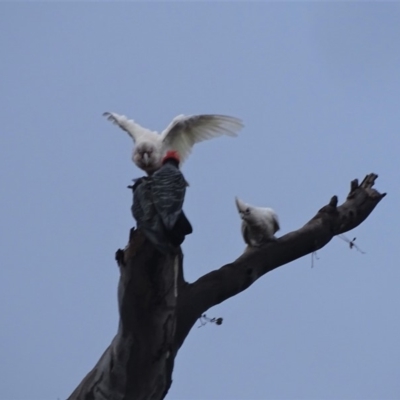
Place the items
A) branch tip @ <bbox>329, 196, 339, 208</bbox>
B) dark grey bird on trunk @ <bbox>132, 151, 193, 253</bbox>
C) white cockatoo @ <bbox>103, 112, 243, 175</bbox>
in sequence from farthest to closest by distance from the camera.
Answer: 1. white cockatoo @ <bbox>103, 112, 243, 175</bbox>
2. branch tip @ <bbox>329, 196, 339, 208</bbox>
3. dark grey bird on trunk @ <bbox>132, 151, 193, 253</bbox>

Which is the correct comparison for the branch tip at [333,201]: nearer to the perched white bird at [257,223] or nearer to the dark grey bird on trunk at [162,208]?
the perched white bird at [257,223]

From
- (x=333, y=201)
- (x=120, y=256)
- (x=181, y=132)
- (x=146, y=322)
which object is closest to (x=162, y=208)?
(x=120, y=256)

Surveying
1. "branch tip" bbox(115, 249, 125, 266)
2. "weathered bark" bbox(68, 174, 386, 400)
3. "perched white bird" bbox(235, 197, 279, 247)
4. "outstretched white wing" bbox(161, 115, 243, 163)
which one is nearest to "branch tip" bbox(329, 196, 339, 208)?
"perched white bird" bbox(235, 197, 279, 247)

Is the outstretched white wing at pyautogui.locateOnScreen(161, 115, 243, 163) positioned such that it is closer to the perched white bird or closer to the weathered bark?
the perched white bird

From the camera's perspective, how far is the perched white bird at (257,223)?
7.56 m

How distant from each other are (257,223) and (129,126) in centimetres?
226

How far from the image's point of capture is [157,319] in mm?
6199

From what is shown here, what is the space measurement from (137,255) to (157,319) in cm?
43

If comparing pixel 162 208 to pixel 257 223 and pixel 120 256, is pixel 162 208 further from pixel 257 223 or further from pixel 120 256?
pixel 257 223

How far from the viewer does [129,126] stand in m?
9.50

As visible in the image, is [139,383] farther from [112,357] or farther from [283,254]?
[283,254]

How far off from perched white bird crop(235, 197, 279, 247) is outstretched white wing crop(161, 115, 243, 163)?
142 cm

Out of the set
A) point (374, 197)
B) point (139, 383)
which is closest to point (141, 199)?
point (139, 383)

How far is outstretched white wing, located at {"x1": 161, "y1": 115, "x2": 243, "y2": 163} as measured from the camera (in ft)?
30.5
